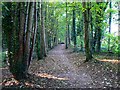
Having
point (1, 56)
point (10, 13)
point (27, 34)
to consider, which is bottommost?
point (1, 56)

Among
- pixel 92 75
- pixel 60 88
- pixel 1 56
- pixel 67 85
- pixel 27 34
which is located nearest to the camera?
pixel 60 88

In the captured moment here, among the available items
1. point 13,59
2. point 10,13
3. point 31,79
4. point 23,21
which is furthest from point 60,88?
point 10,13

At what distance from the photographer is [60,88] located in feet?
31.0

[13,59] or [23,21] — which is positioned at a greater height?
[23,21]

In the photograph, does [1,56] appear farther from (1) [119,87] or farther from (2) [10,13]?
(1) [119,87]

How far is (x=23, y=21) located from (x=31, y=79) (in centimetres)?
257

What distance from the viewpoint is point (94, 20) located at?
1003 inches

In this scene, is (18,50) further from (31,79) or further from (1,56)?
(1,56)

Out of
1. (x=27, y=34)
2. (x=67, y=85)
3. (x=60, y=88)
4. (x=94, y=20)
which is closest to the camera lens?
(x=60, y=88)

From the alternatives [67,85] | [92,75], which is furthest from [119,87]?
[92,75]

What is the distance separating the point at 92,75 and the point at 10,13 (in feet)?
17.2

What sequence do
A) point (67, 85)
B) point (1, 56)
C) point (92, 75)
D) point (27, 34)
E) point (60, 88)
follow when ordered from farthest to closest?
point (1, 56), point (92, 75), point (27, 34), point (67, 85), point (60, 88)

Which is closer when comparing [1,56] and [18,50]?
[18,50]

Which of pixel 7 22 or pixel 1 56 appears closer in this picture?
pixel 7 22
